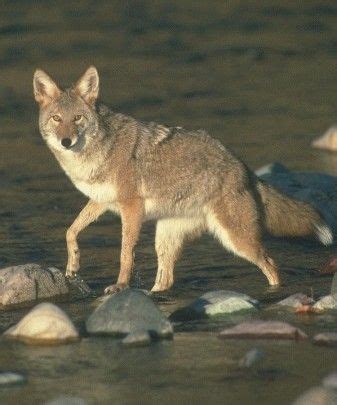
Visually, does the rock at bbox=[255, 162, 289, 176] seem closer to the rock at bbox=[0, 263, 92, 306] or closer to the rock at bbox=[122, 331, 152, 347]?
the rock at bbox=[0, 263, 92, 306]

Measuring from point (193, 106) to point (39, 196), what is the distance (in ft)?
17.4

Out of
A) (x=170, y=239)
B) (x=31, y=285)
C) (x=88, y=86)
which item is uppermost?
(x=88, y=86)

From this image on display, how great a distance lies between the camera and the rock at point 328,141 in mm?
18016

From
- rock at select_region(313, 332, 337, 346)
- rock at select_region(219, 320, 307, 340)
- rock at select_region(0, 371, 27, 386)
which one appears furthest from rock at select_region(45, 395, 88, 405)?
rock at select_region(313, 332, 337, 346)

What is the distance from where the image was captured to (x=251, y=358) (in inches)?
333

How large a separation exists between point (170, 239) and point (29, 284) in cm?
171

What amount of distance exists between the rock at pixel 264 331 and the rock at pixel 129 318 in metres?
0.41

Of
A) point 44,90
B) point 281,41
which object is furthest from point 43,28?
point 44,90

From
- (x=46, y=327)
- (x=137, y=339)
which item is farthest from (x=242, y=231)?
(x=46, y=327)

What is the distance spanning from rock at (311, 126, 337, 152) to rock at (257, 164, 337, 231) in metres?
2.68

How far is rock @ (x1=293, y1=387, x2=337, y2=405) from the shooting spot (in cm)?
739

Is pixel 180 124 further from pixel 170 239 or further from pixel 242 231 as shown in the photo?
pixel 242 231

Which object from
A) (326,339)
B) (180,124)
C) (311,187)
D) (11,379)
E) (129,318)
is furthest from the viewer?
(180,124)

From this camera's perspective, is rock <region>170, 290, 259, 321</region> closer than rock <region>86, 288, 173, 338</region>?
No
